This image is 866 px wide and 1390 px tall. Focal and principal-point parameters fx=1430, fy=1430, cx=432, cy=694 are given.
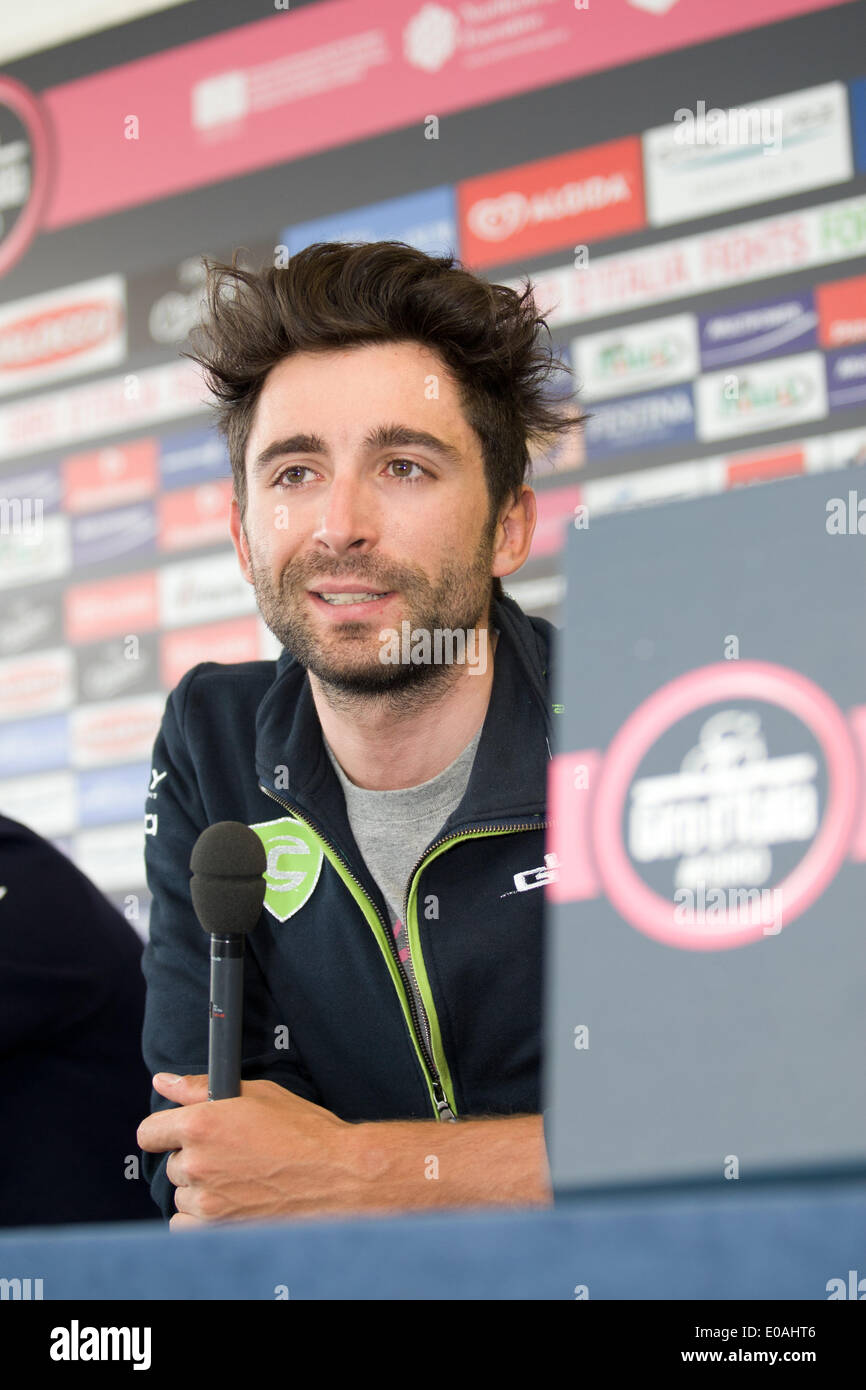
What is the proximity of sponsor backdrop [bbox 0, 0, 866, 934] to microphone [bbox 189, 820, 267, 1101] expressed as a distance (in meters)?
1.47

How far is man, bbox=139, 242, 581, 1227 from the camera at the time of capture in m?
1.18

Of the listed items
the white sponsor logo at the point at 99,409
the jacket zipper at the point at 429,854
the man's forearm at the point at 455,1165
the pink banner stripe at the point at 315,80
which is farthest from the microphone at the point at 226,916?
the white sponsor logo at the point at 99,409

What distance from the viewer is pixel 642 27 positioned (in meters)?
2.47

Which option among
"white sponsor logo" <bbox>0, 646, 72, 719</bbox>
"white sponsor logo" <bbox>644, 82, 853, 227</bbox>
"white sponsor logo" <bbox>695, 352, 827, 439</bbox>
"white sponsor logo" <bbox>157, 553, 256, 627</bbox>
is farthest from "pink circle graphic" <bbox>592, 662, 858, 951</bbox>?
"white sponsor logo" <bbox>0, 646, 72, 719</bbox>

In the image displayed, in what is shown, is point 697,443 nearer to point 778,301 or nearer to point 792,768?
point 778,301

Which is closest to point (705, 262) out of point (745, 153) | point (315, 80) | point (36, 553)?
point (745, 153)

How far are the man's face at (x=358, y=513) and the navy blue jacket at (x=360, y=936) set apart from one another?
10 cm

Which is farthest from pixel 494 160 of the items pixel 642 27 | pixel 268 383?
pixel 268 383

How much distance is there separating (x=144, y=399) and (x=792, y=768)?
8.73 ft

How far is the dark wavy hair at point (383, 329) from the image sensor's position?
1.28 m

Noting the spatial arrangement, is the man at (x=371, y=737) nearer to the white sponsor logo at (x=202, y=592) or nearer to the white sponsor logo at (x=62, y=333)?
the white sponsor logo at (x=202, y=592)

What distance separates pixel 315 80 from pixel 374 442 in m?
1.89

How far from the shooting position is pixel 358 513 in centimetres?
118

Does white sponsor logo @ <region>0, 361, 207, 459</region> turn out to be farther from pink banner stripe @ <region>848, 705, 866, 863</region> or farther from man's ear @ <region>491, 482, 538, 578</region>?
pink banner stripe @ <region>848, 705, 866, 863</region>
